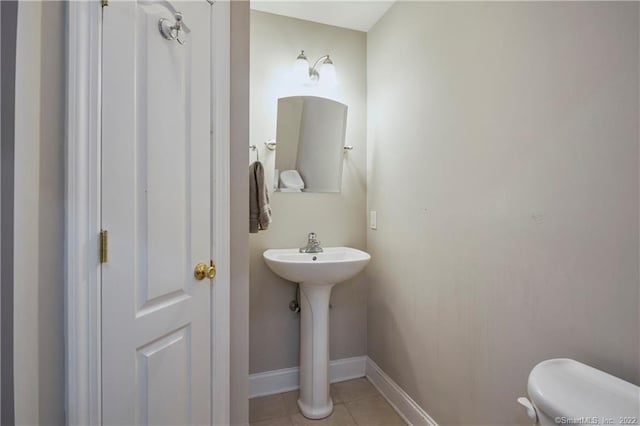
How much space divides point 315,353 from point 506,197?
1.32 m

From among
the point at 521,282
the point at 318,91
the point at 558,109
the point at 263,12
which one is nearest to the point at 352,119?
the point at 318,91

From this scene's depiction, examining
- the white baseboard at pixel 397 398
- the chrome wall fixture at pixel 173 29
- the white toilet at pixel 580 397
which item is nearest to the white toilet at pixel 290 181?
the chrome wall fixture at pixel 173 29

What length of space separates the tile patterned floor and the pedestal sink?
57mm

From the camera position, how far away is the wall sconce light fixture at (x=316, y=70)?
1885mm

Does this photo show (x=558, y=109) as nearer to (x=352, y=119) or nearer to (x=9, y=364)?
(x=352, y=119)

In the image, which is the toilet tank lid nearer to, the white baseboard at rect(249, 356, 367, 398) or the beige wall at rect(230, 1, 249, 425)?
the beige wall at rect(230, 1, 249, 425)

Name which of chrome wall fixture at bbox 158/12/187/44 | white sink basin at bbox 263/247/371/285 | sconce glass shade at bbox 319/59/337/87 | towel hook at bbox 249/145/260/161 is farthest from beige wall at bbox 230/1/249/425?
sconce glass shade at bbox 319/59/337/87

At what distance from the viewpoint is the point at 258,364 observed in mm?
1898

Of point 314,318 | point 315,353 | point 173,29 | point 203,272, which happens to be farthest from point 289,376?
point 173,29

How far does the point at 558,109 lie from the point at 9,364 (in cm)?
161

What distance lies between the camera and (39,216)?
26.7 inches

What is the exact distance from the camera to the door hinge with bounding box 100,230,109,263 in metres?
0.78

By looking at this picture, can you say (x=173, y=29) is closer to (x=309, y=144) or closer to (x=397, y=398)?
(x=309, y=144)

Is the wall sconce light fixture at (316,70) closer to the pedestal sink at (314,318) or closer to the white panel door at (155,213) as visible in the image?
the white panel door at (155,213)
